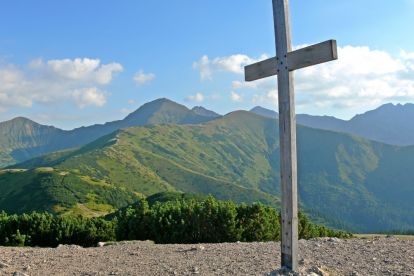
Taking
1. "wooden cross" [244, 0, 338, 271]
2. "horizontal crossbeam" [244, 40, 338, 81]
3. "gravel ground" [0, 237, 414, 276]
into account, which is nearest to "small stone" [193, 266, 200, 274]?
"gravel ground" [0, 237, 414, 276]

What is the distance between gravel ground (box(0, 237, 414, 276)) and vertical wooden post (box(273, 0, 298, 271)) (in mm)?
757

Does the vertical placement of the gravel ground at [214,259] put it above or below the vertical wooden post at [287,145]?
below

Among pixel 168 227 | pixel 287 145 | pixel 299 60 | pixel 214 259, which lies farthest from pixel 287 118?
pixel 168 227

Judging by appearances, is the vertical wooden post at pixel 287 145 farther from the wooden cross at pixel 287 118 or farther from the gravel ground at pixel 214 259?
the gravel ground at pixel 214 259

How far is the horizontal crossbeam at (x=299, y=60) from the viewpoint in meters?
8.77

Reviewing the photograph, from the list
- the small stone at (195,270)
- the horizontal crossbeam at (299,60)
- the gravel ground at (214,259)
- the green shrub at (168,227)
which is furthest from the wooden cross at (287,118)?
the green shrub at (168,227)

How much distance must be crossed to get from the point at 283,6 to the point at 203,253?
8170 millimetres

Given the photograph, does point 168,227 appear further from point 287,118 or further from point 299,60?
point 299,60

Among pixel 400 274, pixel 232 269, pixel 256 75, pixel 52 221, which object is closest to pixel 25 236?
pixel 52 221

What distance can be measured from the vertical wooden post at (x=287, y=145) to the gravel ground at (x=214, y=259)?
757 millimetres

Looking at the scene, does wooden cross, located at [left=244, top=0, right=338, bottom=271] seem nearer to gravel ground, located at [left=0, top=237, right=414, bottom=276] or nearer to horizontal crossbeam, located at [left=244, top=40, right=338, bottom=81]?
horizontal crossbeam, located at [left=244, top=40, right=338, bottom=81]

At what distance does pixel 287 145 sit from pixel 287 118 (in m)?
0.61

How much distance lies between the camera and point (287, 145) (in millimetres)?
9492

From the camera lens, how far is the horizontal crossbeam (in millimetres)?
8773
